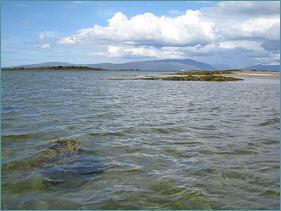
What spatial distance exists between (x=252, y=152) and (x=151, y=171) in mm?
4876

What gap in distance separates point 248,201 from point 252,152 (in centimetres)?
400

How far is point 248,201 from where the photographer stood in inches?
226

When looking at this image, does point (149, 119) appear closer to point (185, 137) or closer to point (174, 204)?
point (185, 137)

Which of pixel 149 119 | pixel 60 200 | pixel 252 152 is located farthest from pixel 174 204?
pixel 149 119

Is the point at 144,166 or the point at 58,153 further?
the point at 58,153

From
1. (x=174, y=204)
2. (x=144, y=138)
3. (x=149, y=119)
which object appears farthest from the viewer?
(x=149, y=119)

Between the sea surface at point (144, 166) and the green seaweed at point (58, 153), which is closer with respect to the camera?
the sea surface at point (144, 166)

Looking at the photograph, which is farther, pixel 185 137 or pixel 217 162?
pixel 185 137

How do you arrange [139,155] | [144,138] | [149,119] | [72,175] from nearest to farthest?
[72,175], [139,155], [144,138], [149,119]

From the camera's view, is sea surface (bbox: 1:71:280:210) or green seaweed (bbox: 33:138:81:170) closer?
sea surface (bbox: 1:71:280:210)

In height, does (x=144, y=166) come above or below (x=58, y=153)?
below

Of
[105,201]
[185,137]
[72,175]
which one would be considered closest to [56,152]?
[72,175]

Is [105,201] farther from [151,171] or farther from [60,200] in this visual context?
[151,171]

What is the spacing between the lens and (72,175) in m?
7.14
